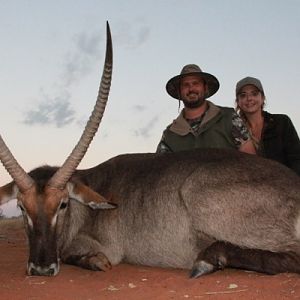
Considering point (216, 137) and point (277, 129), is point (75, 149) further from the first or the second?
point (277, 129)

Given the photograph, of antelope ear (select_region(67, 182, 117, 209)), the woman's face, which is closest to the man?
the woman's face

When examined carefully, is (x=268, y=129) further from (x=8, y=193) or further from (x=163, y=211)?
(x=8, y=193)

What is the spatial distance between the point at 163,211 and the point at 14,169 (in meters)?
1.75

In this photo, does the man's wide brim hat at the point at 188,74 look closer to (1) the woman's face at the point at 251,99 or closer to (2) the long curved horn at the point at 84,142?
(1) the woman's face at the point at 251,99

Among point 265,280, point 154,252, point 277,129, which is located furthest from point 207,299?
point 277,129

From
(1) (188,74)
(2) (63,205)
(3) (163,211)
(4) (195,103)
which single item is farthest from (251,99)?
(2) (63,205)

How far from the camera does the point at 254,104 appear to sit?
32.3 feet

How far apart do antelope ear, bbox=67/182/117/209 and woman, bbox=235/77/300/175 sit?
3.85m

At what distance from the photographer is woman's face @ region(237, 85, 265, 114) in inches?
388

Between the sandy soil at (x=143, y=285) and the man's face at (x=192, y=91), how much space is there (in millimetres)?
3851

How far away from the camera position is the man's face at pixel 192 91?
31.7ft

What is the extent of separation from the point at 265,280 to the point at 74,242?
265cm

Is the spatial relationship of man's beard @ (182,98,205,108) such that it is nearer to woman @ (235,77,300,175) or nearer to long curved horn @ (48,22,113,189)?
woman @ (235,77,300,175)

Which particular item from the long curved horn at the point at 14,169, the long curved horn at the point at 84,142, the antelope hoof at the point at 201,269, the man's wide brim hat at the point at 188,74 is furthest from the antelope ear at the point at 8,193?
the man's wide brim hat at the point at 188,74
